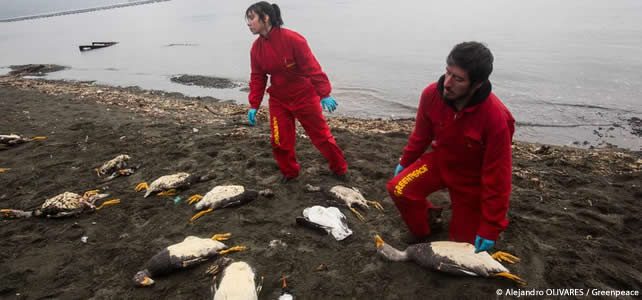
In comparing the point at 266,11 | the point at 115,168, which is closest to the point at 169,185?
the point at 115,168

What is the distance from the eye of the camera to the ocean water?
33.7 ft

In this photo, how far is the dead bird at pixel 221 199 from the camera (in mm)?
4230

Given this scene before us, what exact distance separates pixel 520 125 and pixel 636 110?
3260mm

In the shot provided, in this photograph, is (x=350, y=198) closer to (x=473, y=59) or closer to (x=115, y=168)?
(x=473, y=59)

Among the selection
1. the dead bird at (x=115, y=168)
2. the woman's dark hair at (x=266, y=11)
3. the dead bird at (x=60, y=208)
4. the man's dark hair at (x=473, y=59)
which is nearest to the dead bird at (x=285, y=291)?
the man's dark hair at (x=473, y=59)

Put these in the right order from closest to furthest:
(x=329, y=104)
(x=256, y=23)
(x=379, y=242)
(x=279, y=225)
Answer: (x=379, y=242), (x=279, y=225), (x=256, y=23), (x=329, y=104)

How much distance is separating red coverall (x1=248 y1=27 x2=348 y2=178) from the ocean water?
6.66 m

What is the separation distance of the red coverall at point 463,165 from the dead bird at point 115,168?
4057mm

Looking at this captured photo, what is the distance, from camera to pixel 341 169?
4.97 m

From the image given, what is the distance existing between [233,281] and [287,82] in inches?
95.1

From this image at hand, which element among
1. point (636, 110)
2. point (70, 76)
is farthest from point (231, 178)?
point (70, 76)

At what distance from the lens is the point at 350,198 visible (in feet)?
14.0

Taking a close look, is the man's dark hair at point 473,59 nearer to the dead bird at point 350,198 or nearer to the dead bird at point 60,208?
the dead bird at point 350,198

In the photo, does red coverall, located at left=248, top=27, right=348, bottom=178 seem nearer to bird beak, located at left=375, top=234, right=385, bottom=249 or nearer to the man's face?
bird beak, located at left=375, top=234, right=385, bottom=249
